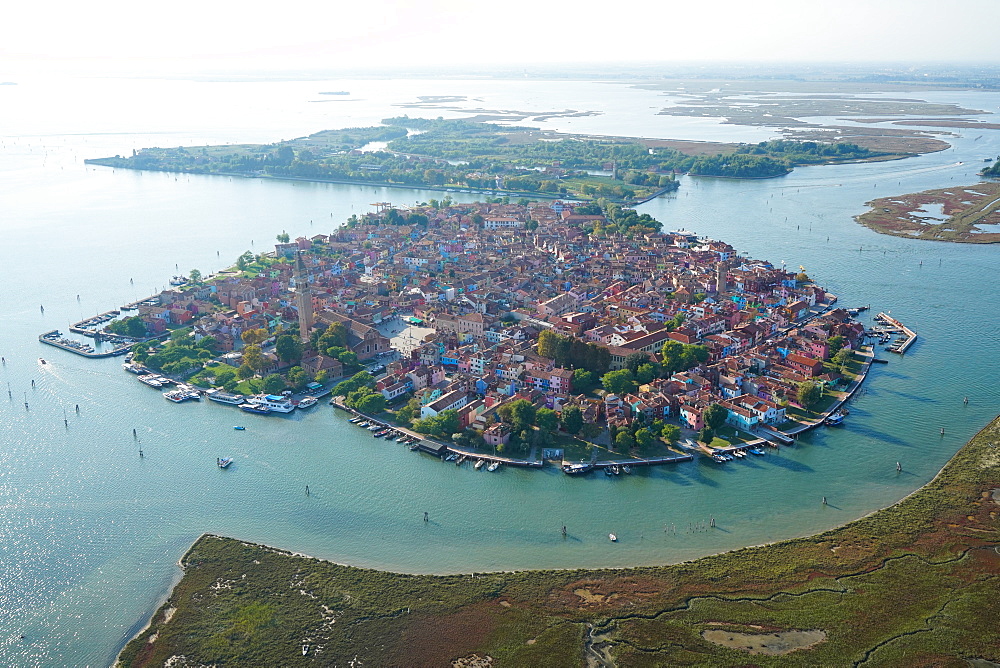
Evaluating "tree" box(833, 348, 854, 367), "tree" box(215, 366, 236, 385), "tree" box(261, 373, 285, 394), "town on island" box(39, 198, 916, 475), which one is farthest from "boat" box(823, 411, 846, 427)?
"tree" box(215, 366, 236, 385)

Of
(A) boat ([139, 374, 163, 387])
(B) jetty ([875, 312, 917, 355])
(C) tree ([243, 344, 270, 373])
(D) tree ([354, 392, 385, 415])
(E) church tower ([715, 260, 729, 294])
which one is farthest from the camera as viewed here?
(E) church tower ([715, 260, 729, 294])

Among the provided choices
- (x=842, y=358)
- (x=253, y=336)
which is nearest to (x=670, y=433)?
(x=842, y=358)

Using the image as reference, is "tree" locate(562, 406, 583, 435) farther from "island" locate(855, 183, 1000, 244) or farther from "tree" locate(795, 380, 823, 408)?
"island" locate(855, 183, 1000, 244)

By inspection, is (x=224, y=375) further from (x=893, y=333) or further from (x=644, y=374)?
(x=893, y=333)

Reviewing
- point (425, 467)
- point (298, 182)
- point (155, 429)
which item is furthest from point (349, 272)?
point (298, 182)

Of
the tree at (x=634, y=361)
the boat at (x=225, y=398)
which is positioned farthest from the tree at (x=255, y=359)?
the tree at (x=634, y=361)

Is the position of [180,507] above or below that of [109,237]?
below

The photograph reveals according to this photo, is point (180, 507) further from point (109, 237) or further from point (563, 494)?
point (109, 237)
